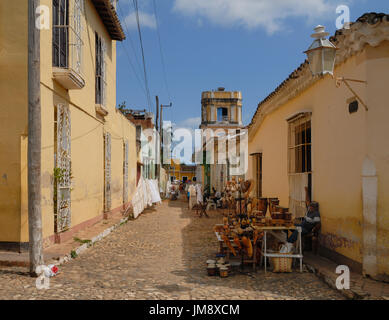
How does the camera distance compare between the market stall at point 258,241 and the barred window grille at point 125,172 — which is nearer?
the market stall at point 258,241

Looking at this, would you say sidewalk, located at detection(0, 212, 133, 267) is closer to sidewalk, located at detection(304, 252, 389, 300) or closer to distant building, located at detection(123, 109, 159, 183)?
sidewalk, located at detection(304, 252, 389, 300)

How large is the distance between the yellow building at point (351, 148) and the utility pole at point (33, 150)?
14.9 ft

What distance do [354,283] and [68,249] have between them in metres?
4.95

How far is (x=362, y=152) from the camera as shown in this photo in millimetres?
4973

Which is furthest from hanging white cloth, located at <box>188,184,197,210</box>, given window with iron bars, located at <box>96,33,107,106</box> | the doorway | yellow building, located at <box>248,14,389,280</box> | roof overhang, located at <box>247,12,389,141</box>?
roof overhang, located at <box>247,12,389,141</box>

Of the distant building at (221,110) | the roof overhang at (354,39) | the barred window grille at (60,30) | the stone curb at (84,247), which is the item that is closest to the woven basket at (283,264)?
the roof overhang at (354,39)

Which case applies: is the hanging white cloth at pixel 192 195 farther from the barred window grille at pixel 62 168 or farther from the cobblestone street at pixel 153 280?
the barred window grille at pixel 62 168

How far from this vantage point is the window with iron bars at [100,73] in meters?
10.6

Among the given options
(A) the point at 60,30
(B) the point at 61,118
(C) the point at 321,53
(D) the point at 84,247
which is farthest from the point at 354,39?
(D) the point at 84,247

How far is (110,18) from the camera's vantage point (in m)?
10.9

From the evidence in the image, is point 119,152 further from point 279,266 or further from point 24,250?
point 279,266

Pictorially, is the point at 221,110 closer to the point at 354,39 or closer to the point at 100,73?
the point at 100,73
